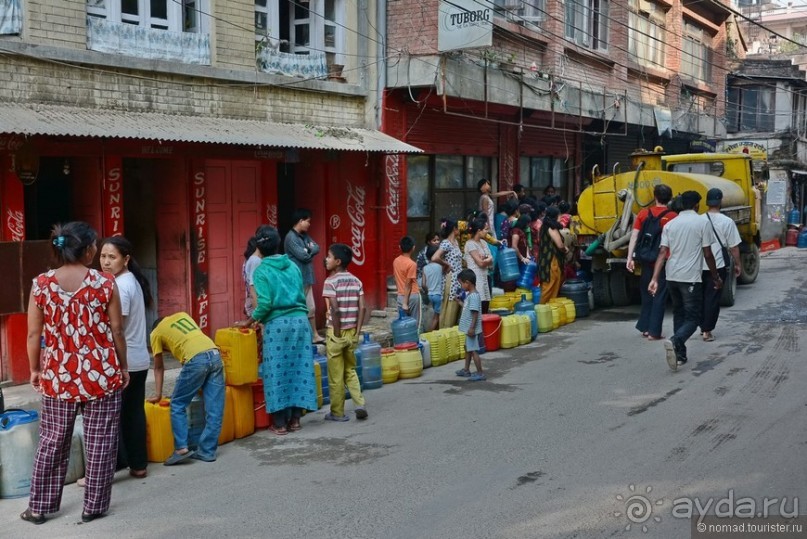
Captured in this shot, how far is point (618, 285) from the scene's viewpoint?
14188 mm

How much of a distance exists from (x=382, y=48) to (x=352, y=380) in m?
7.78

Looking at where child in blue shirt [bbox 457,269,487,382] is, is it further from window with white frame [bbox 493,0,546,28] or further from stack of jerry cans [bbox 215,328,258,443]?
window with white frame [bbox 493,0,546,28]

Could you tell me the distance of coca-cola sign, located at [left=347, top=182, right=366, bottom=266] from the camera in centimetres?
1373

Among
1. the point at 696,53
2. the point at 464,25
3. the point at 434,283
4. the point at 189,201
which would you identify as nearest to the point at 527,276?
the point at 434,283

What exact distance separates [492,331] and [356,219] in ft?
12.3

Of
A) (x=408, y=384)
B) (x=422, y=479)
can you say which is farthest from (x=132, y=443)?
(x=408, y=384)

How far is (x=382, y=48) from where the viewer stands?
14.0 meters

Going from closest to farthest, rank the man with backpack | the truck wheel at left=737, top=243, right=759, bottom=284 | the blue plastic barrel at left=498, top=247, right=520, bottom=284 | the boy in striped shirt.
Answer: the boy in striped shirt, the man with backpack, the blue plastic barrel at left=498, top=247, right=520, bottom=284, the truck wheel at left=737, top=243, right=759, bottom=284

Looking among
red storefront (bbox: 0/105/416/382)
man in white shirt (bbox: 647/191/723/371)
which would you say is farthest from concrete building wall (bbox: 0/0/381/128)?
man in white shirt (bbox: 647/191/723/371)

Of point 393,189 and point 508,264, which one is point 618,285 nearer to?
point 508,264

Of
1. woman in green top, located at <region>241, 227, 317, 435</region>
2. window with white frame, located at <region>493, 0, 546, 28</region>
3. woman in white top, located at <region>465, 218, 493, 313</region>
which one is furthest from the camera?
window with white frame, located at <region>493, 0, 546, 28</region>

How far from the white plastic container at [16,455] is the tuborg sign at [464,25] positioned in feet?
30.4

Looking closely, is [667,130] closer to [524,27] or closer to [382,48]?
[524,27]

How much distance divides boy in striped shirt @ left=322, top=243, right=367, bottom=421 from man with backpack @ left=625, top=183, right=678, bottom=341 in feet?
15.6
